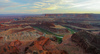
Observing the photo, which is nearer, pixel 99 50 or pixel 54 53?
pixel 54 53

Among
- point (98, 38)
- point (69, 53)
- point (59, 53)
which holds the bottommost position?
point (69, 53)

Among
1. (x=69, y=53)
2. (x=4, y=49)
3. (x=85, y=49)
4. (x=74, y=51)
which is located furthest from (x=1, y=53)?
(x=85, y=49)

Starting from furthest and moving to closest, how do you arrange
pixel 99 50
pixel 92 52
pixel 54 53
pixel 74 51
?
pixel 74 51 < pixel 92 52 < pixel 99 50 < pixel 54 53

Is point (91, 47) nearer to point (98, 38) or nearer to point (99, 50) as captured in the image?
point (99, 50)

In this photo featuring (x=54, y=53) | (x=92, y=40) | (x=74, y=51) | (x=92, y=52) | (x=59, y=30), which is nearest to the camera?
(x=54, y=53)

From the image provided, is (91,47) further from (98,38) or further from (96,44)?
(98,38)

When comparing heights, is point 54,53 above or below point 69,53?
above

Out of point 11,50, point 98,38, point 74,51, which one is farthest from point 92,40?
point 11,50

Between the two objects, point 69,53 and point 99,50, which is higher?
point 99,50

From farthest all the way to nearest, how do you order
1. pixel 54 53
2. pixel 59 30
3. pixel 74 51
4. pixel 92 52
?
pixel 59 30 < pixel 74 51 < pixel 92 52 < pixel 54 53
